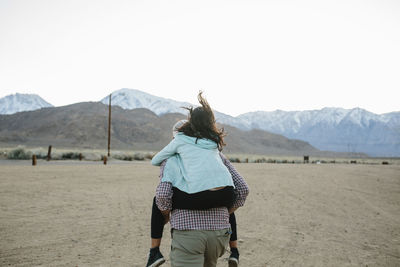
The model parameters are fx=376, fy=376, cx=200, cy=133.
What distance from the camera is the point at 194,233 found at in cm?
281

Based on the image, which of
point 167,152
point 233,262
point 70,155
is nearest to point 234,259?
point 233,262

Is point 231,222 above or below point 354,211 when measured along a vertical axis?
above

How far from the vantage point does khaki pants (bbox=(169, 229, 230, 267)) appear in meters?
2.79

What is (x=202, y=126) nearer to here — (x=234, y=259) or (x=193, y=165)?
(x=193, y=165)

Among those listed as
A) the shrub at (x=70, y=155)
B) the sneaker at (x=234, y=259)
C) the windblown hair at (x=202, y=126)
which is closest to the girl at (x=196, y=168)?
the windblown hair at (x=202, y=126)

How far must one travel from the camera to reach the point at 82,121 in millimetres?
101750

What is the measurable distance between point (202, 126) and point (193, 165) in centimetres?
34

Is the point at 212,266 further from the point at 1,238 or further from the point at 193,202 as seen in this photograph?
the point at 1,238

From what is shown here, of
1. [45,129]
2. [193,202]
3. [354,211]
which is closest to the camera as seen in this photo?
[193,202]

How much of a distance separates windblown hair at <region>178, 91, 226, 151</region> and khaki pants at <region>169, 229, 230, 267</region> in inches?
28.9

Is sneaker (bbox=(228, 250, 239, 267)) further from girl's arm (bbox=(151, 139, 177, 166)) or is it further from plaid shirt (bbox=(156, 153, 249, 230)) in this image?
girl's arm (bbox=(151, 139, 177, 166))

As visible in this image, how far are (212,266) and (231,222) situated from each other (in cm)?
45

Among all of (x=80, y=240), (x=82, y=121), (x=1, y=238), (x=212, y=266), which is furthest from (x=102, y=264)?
(x=82, y=121)

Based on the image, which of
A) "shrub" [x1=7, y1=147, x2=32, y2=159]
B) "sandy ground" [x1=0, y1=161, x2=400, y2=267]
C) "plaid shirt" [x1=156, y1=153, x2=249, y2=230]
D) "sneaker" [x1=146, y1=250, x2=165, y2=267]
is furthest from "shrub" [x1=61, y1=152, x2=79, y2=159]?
"plaid shirt" [x1=156, y1=153, x2=249, y2=230]
